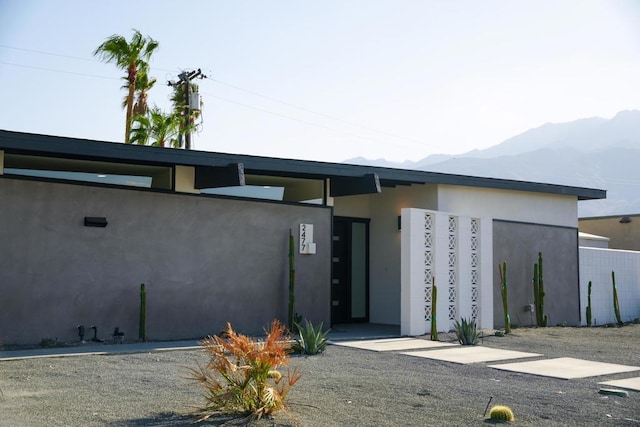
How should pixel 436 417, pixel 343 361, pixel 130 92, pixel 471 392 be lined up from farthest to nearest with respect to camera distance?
1. pixel 130 92
2. pixel 343 361
3. pixel 471 392
4. pixel 436 417

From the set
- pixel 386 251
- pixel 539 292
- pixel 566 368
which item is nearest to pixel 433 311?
pixel 386 251

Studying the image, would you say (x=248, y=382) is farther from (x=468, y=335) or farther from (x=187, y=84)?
(x=187, y=84)

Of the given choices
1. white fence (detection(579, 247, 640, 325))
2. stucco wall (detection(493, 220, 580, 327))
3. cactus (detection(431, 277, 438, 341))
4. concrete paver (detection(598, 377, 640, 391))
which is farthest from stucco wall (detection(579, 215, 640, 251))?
concrete paver (detection(598, 377, 640, 391))

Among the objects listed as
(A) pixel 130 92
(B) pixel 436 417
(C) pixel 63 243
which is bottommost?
(B) pixel 436 417

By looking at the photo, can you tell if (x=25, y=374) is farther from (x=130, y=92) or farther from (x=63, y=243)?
(x=130, y=92)

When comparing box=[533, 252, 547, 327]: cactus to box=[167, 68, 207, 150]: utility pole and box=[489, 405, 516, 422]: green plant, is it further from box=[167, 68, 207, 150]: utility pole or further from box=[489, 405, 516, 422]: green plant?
box=[167, 68, 207, 150]: utility pole

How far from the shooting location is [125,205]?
12.2m

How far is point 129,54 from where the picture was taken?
25.5 m

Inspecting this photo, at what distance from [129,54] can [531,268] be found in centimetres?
1560

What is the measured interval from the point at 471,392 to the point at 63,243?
689cm

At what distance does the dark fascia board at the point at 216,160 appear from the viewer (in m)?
10.5

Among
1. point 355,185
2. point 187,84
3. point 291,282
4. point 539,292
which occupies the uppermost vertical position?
point 187,84

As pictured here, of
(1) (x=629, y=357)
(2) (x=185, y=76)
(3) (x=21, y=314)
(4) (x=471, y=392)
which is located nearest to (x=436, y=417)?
(4) (x=471, y=392)

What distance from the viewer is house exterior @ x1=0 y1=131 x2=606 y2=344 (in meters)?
11.4
